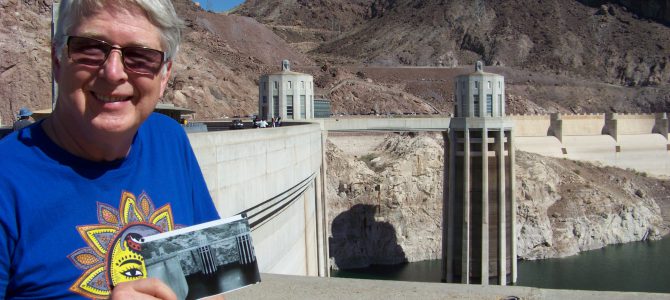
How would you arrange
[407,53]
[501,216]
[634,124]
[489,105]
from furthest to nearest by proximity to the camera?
[407,53], [634,124], [501,216], [489,105]

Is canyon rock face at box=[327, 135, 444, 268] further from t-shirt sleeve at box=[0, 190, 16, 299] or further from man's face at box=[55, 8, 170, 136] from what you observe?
t-shirt sleeve at box=[0, 190, 16, 299]

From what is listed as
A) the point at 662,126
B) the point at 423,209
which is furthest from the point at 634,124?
the point at 423,209

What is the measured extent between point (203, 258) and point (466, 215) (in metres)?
25.8

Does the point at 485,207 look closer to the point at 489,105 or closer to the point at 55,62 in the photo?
the point at 489,105

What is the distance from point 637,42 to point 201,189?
325 ft

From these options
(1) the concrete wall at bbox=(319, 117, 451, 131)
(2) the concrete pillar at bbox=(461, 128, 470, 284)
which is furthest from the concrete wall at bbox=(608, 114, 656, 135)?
(1) the concrete wall at bbox=(319, 117, 451, 131)

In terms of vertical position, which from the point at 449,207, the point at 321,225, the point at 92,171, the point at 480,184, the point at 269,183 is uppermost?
the point at 92,171

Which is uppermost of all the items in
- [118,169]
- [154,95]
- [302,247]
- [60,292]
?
[154,95]

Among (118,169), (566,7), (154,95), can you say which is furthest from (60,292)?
(566,7)

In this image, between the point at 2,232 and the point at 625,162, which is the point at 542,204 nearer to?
the point at 625,162

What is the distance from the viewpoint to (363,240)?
35188 mm

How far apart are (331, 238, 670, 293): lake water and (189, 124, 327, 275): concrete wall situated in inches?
722

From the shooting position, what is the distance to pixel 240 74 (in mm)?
49719

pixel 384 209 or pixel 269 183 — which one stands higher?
pixel 269 183
